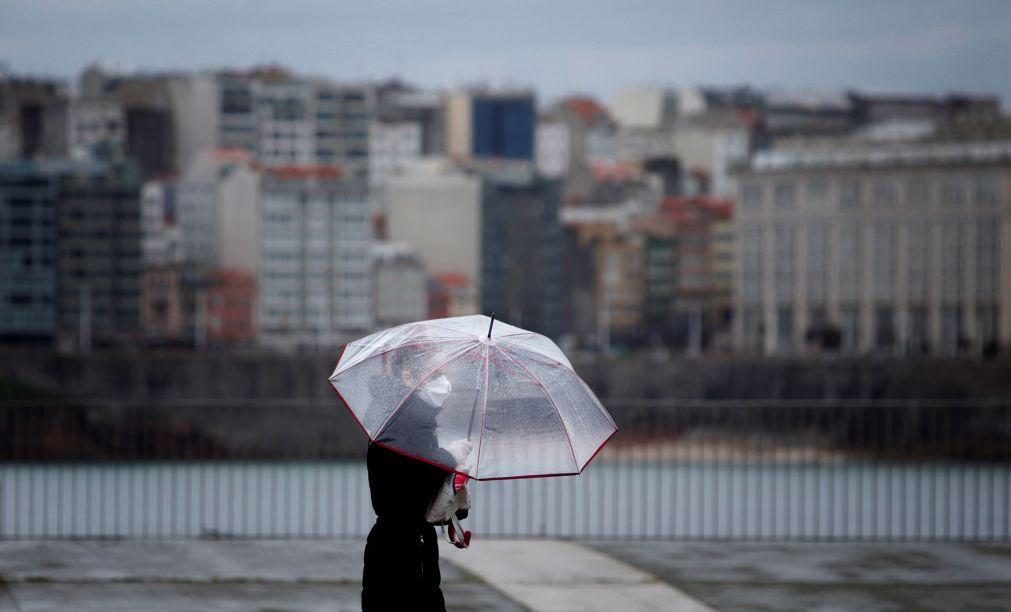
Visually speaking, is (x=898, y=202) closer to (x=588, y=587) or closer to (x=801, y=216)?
(x=801, y=216)

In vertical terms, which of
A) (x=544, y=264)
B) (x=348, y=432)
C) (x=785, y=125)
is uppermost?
(x=785, y=125)

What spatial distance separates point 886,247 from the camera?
101 metres

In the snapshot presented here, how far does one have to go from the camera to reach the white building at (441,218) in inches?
4210

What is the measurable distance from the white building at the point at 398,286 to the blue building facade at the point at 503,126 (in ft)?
86.5

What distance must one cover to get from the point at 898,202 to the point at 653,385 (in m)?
30.3

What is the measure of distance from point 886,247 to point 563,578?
307 ft

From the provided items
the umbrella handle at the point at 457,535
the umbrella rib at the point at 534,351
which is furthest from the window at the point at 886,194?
the umbrella handle at the point at 457,535

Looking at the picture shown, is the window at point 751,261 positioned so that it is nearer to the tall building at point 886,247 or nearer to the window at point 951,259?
the tall building at point 886,247

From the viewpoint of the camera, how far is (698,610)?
8.76 meters

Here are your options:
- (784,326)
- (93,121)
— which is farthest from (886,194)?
(93,121)

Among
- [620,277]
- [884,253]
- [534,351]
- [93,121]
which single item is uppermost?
[93,121]

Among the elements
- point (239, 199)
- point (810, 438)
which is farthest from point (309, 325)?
point (810, 438)

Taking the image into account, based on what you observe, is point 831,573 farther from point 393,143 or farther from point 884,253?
point 393,143

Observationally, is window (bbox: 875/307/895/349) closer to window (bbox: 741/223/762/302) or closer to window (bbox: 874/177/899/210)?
window (bbox: 874/177/899/210)
